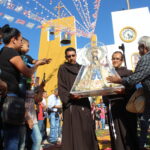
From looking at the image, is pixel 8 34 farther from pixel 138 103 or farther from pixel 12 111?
pixel 138 103

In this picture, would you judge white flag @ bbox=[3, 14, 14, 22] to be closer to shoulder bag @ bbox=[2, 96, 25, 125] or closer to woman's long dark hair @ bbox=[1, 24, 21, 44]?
woman's long dark hair @ bbox=[1, 24, 21, 44]

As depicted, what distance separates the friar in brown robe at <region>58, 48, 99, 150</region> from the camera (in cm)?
283

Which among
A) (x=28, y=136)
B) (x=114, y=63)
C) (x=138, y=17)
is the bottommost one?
(x=28, y=136)

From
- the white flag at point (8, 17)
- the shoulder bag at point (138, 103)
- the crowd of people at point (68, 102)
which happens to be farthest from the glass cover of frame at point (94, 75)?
the white flag at point (8, 17)

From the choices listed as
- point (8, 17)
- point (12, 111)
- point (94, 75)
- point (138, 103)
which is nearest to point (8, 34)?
point (12, 111)

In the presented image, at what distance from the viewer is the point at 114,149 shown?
3.03 m

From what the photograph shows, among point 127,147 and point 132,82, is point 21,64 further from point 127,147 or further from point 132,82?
point 127,147

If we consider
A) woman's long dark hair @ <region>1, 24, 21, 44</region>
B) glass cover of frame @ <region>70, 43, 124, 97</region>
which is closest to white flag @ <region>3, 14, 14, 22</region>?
glass cover of frame @ <region>70, 43, 124, 97</region>

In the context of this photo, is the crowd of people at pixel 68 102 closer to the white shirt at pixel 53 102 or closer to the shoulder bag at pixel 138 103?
the shoulder bag at pixel 138 103

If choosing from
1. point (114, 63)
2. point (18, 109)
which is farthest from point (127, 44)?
point (18, 109)

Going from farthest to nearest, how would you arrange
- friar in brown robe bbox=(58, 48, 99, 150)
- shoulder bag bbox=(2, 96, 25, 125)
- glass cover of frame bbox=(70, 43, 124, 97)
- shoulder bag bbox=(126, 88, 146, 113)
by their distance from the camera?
friar in brown robe bbox=(58, 48, 99, 150) → glass cover of frame bbox=(70, 43, 124, 97) → shoulder bag bbox=(126, 88, 146, 113) → shoulder bag bbox=(2, 96, 25, 125)

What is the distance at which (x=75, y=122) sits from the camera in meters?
2.87

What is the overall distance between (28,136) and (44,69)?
13135mm

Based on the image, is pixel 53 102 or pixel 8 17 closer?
pixel 53 102
